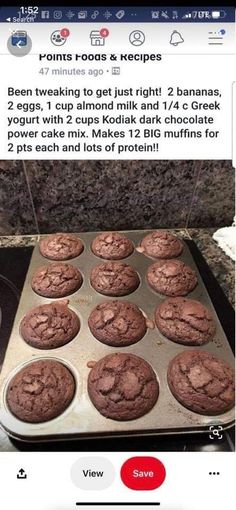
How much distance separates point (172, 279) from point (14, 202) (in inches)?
18.4

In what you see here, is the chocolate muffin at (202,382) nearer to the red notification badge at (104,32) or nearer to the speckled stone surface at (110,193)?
the speckled stone surface at (110,193)

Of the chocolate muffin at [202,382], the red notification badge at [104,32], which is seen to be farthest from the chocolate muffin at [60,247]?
the red notification badge at [104,32]

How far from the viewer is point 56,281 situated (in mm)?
736

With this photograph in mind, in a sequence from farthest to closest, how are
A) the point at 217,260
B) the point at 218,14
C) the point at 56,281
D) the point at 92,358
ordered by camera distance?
the point at 217,260
the point at 56,281
the point at 92,358
the point at 218,14

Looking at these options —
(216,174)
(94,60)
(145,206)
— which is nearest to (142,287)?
(145,206)

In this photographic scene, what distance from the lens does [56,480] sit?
466mm

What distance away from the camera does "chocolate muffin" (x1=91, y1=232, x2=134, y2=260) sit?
2.68 ft

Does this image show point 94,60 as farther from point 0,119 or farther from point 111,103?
point 0,119

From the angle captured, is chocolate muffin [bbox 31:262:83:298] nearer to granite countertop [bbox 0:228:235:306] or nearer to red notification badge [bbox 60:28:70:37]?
granite countertop [bbox 0:228:235:306]

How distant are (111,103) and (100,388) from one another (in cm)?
48

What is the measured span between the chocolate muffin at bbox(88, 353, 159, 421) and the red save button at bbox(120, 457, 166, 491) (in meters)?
0.07

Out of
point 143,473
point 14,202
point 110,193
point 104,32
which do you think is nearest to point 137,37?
point 104,32

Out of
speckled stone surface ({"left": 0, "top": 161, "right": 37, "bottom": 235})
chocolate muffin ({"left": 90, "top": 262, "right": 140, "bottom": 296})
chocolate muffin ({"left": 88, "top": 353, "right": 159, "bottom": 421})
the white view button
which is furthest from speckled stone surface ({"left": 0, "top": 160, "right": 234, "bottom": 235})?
the white view button

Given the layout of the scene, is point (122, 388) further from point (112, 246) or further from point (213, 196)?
point (213, 196)
